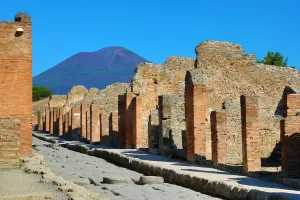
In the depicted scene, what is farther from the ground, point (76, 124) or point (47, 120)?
point (47, 120)

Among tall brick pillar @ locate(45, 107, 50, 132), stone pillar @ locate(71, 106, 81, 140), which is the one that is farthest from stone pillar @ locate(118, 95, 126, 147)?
tall brick pillar @ locate(45, 107, 50, 132)

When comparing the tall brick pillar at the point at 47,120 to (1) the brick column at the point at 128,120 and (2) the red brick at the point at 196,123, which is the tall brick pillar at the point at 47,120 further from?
(2) the red brick at the point at 196,123

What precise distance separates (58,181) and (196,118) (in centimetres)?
604

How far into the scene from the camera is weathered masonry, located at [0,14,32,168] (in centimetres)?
1573

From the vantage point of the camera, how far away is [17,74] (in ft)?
52.3

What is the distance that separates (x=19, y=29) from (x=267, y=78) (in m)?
14.2

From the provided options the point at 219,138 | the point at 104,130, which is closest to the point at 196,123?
the point at 219,138

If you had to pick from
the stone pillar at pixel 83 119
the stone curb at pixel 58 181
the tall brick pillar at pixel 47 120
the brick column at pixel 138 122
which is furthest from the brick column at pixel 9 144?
the tall brick pillar at pixel 47 120

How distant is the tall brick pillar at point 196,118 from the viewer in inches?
576

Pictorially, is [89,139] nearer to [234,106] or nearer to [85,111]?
[85,111]

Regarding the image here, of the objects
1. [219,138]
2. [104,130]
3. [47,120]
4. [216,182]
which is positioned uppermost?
[47,120]

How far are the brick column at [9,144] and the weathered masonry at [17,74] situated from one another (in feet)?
6.84

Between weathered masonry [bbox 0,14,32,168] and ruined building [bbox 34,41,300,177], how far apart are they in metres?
4.45

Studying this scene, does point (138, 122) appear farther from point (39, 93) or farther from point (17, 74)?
point (39, 93)
